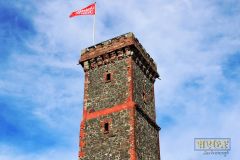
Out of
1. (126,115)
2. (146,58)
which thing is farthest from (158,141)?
(146,58)

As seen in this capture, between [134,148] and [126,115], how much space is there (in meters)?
2.42

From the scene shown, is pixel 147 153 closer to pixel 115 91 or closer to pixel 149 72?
pixel 115 91

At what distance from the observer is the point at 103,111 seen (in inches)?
1013

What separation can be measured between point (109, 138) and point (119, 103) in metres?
2.50

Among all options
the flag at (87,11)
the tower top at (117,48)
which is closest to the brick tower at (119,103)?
the tower top at (117,48)

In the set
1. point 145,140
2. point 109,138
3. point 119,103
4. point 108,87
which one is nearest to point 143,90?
point 108,87

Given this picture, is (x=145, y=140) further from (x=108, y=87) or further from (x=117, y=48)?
(x=117, y=48)

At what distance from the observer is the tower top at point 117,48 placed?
27.5 m

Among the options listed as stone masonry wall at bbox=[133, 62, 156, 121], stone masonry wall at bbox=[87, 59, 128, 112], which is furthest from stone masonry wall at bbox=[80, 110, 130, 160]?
stone masonry wall at bbox=[133, 62, 156, 121]

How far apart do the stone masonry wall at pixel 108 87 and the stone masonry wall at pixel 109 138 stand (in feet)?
3.54

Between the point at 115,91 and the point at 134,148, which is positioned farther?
the point at 115,91

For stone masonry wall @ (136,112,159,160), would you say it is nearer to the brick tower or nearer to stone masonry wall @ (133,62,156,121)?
the brick tower

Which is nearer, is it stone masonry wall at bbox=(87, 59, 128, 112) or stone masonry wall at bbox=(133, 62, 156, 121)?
stone masonry wall at bbox=(87, 59, 128, 112)

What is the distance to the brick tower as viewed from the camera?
24031 millimetres
